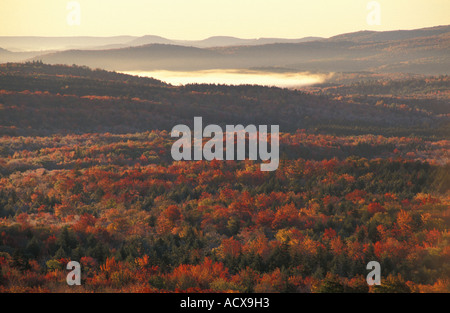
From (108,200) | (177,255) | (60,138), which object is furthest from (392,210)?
(60,138)

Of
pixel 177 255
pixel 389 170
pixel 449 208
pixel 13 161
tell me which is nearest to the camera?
pixel 177 255

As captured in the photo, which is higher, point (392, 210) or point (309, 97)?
point (309, 97)

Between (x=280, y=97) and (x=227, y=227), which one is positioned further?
(x=280, y=97)

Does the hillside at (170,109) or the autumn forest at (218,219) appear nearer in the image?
the autumn forest at (218,219)

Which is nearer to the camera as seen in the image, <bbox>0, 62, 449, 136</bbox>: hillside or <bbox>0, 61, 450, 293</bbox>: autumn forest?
<bbox>0, 61, 450, 293</bbox>: autumn forest

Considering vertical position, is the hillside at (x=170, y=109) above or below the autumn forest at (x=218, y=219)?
above

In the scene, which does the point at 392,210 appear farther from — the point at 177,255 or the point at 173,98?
the point at 173,98

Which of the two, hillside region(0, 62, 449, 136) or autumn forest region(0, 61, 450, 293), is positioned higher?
hillside region(0, 62, 449, 136)

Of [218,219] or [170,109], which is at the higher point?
[170,109]

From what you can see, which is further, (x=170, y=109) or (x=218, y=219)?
(x=170, y=109)
